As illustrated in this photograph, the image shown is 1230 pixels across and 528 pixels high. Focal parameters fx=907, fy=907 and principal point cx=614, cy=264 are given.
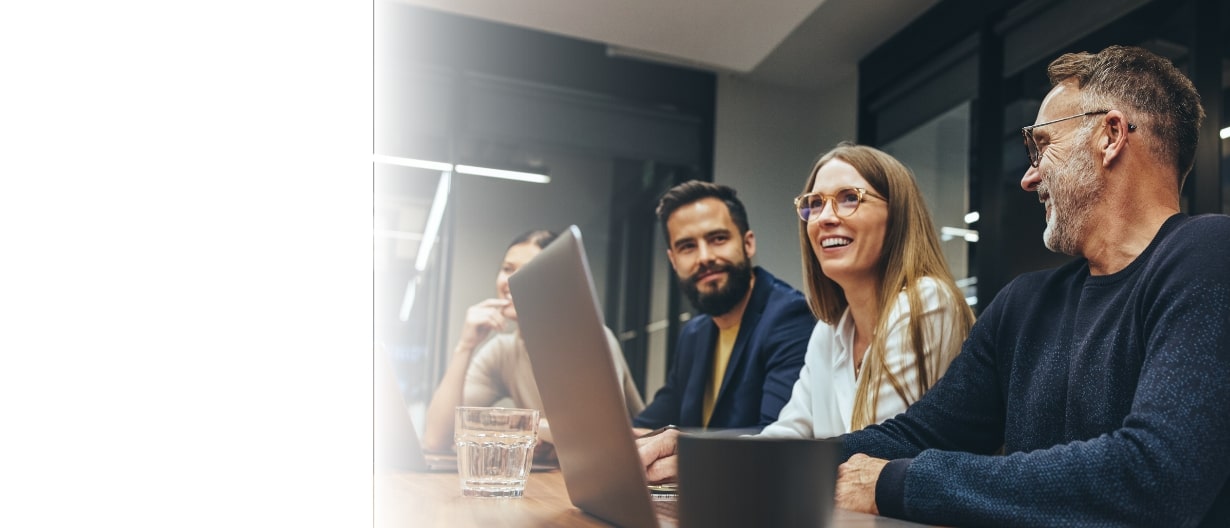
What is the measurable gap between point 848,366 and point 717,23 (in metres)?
2.56

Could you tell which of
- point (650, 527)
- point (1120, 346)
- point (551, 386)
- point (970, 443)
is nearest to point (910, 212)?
point (970, 443)

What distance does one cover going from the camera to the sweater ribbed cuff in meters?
0.95

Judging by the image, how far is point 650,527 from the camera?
701mm

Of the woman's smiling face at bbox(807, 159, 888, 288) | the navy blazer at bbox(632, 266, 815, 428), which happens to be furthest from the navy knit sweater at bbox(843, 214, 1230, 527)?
the navy blazer at bbox(632, 266, 815, 428)

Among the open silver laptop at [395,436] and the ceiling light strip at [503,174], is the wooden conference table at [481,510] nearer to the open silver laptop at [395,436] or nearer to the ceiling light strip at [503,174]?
the open silver laptop at [395,436]

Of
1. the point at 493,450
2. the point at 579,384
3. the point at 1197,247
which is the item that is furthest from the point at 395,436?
the point at 1197,247

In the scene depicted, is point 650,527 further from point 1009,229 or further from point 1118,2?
point 1009,229

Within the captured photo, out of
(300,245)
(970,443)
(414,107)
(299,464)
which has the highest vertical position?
(414,107)

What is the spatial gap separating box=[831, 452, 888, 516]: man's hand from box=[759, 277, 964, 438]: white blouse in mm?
567

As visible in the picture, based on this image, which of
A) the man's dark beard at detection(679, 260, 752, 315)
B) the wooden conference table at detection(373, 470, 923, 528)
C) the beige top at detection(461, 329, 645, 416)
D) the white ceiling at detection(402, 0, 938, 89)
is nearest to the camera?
the wooden conference table at detection(373, 470, 923, 528)

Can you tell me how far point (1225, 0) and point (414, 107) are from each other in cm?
356

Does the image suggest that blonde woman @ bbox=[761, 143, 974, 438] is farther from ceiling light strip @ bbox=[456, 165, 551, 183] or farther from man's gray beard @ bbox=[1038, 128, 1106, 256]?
ceiling light strip @ bbox=[456, 165, 551, 183]

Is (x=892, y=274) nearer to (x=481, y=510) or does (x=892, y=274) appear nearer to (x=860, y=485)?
(x=860, y=485)

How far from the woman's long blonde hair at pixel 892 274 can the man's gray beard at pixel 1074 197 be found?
427mm
